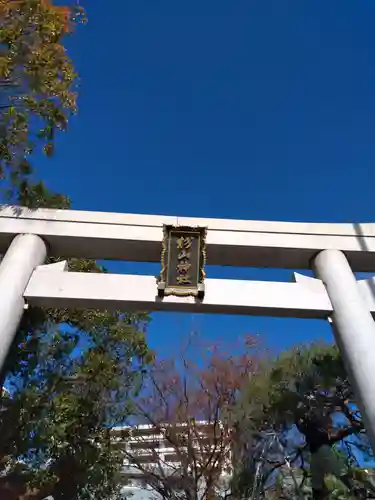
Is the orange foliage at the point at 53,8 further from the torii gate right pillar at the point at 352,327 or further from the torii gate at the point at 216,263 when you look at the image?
the torii gate right pillar at the point at 352,327

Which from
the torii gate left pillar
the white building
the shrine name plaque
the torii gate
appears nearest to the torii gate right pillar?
the torii gate

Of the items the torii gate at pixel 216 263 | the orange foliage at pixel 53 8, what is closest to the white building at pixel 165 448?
the torii gate at pixel 216 263

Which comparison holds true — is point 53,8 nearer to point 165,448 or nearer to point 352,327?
point 352,327

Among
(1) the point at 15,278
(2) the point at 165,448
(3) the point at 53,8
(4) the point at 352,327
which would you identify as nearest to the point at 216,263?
(4) the point at 352,327

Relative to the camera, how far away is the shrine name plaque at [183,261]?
15.8 ft

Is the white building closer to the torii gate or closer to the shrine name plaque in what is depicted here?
the torii gate

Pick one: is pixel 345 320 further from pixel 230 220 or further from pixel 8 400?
pixel 8 400

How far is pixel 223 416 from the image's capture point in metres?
10.5

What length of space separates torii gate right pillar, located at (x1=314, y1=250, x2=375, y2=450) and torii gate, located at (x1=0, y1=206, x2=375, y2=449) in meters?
0.01

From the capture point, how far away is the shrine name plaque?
482 centimetres

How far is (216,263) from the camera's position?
224 inches

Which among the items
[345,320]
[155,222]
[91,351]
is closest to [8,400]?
[91,351]

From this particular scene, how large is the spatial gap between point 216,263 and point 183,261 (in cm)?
80

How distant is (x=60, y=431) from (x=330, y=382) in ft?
17.9
